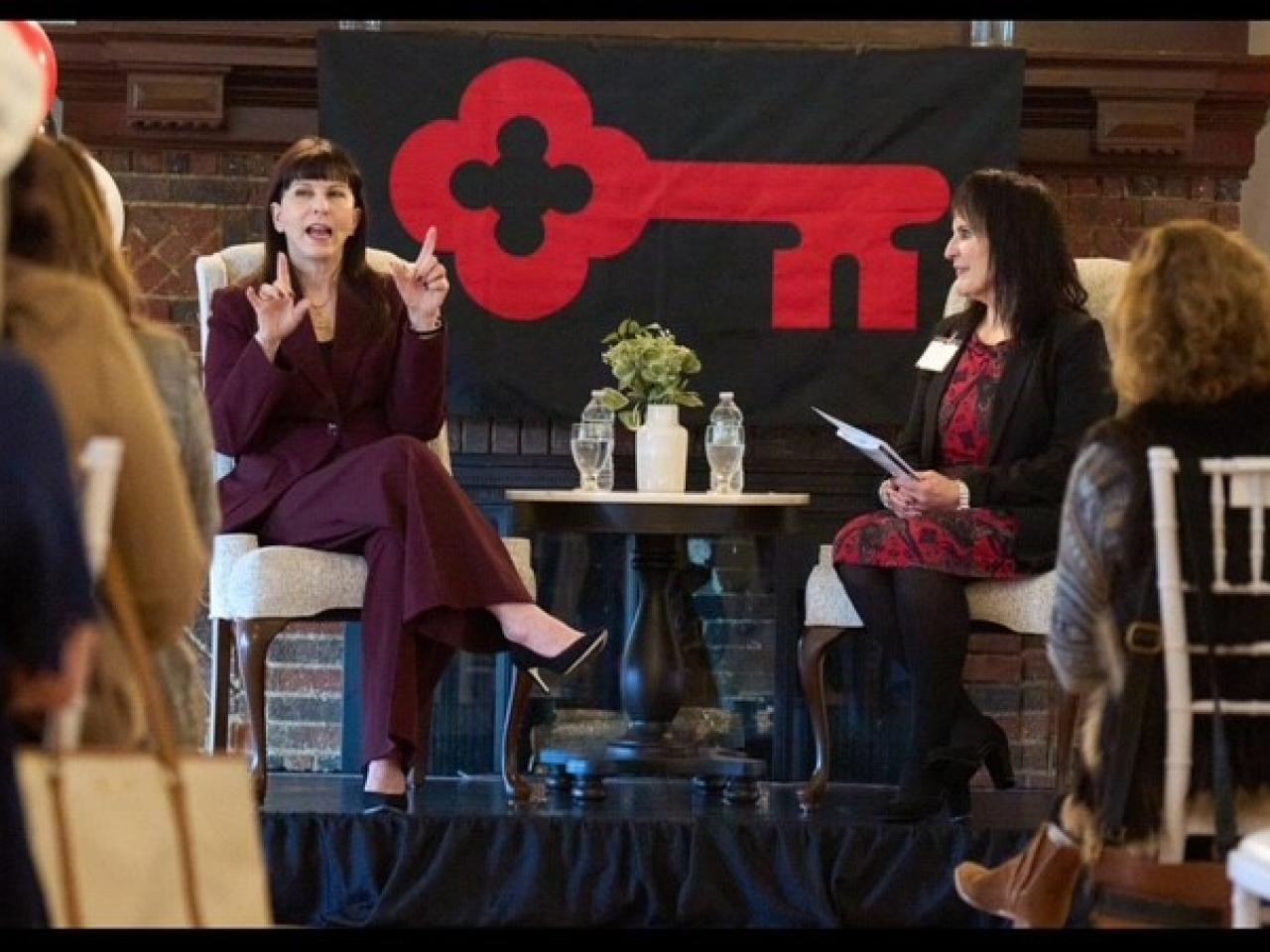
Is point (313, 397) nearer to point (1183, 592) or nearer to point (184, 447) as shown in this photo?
point (184, 447)

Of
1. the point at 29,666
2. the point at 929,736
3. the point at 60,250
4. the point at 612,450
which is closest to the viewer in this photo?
the point at 29,666

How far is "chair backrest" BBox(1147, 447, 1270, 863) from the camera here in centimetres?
287

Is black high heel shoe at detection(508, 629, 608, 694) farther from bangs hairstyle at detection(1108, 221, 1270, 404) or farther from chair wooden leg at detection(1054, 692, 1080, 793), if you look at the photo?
bangs hairstyle at detection(1108, 221, 1270, 404)

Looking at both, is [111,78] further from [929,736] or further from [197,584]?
[197,584]

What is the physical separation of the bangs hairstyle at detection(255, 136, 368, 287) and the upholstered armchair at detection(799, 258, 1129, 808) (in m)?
1.21

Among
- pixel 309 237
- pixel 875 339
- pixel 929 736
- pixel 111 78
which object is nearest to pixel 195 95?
pixel 111 78

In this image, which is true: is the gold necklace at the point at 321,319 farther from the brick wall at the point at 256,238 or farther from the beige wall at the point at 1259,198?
the beige wall at the point at 1259,198

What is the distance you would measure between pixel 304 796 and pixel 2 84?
113 inches

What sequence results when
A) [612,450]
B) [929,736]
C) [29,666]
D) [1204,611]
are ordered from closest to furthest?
[29,666] < [1204,611] < [929,736] < [612,450]

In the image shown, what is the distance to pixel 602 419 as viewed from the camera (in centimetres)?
499

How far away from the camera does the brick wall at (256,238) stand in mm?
5488

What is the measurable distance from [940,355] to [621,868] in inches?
51.6

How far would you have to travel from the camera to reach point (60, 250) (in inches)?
93.1

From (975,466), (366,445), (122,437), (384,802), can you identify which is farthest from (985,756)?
(122,437)
